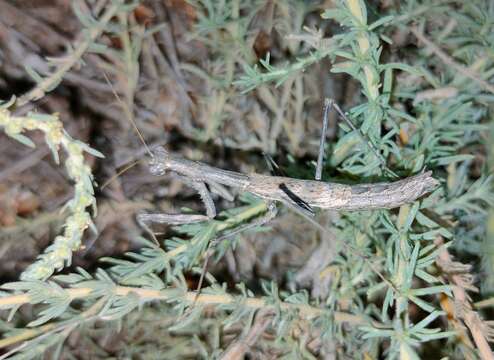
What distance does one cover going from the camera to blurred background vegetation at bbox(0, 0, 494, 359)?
1.26m

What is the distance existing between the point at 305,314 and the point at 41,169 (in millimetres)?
1373

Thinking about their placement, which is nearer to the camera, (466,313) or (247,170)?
(466,313)

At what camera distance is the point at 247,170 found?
6.68ft

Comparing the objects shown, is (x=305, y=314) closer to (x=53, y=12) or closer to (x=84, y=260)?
(x=84, y=260)

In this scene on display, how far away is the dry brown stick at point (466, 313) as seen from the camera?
4.02 ft

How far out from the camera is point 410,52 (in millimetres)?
1759

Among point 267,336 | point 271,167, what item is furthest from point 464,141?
point 267,336

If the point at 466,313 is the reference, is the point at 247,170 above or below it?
above

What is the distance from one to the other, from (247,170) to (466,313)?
1.07m

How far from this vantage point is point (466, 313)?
128cm

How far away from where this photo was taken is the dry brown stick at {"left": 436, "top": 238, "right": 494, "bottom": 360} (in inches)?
48.3

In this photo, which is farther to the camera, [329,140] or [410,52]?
[329,140]

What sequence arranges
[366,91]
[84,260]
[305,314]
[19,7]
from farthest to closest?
[19,7] → [84,260] → [305,314] → [366,91]

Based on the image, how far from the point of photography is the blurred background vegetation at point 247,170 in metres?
1.26
